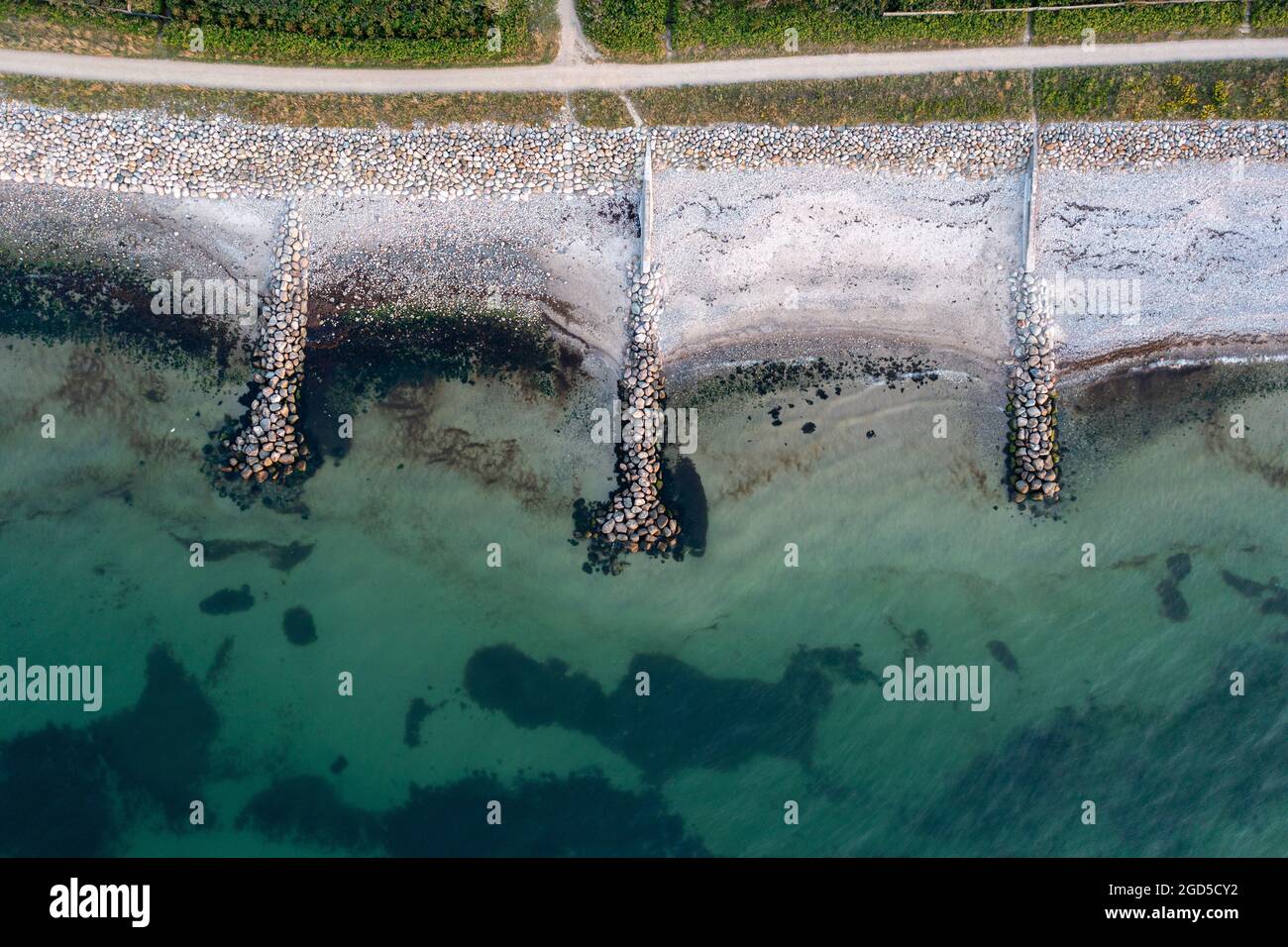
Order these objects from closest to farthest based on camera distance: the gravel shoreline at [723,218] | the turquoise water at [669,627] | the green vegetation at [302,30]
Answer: the green vegetation at [302,30] < the gravel shoreline at [723,218] < the turquoise water at [669,627]

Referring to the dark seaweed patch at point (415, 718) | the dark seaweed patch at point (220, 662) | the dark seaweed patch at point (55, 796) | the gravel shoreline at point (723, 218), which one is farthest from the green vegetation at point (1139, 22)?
the dark seaweed patch at point (55, 796)

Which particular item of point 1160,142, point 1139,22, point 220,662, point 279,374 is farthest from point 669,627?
point 1139,22

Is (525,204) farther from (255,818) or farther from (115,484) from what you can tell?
(255,818)

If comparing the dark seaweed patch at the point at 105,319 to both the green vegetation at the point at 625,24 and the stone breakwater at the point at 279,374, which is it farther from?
the green vegetation at the point at 625,24

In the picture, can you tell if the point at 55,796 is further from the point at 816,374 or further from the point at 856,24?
the point at 856,24
